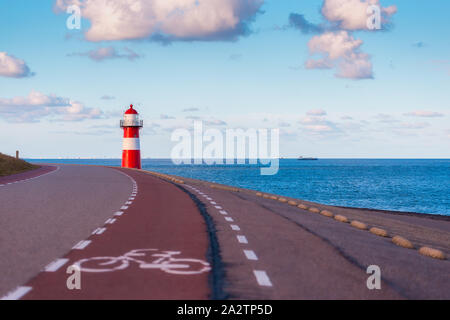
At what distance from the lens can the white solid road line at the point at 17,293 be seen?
581 centimetres

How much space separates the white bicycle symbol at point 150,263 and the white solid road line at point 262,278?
724 mm

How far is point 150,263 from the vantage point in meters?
7.87

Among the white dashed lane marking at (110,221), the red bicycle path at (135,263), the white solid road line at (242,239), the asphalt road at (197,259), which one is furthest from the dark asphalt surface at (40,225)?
the white solid road line at (242,239)

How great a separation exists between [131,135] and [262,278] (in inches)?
2171

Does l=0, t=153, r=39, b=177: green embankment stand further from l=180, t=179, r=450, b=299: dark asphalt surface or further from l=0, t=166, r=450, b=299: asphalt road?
l=180, t=179, r=450, b=299: dark asphalt surface

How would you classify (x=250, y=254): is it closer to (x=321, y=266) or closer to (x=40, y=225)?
(x=321, y=266)

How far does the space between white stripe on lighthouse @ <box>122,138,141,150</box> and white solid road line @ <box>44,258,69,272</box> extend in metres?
53.7

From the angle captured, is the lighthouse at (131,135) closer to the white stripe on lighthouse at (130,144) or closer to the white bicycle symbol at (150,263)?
the white stripe on lighthouse at (130,144)

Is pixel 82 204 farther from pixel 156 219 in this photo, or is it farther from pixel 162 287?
pixel 162 287
